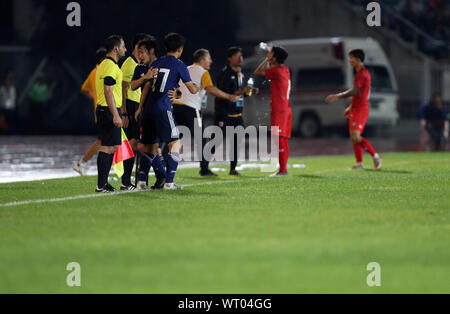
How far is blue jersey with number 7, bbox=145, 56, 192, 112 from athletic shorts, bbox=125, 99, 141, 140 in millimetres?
519

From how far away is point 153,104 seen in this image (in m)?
12.7

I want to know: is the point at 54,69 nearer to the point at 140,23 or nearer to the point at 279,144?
the point at 140,23

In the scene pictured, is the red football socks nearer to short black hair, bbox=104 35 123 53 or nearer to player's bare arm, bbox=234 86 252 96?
player's bare arm, bbox=234 86 252 96

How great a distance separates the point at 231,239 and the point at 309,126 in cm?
2288

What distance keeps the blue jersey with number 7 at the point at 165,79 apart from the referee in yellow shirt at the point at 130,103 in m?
A: 0.46

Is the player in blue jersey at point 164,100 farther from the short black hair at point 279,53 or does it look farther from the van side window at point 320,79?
the van side window at point 320,79

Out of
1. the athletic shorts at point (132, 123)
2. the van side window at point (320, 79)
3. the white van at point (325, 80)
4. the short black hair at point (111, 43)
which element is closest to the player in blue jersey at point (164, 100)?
the athletic shorts at point (132, 123)

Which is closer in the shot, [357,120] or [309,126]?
[357,120]

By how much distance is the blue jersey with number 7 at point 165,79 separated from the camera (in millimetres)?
12602

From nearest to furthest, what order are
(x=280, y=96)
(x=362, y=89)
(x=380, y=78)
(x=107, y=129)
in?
(x=107, y=129)
(x=280, y=96)
(x=362, y=89)
(x=380, y=78)

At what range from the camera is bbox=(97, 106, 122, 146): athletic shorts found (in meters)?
12.5

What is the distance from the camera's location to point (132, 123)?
13.2 m

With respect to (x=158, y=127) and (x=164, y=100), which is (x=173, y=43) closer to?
(x=164, y=100)

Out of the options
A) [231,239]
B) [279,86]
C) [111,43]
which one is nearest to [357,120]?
[279,86]
